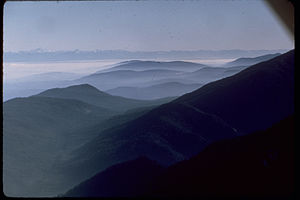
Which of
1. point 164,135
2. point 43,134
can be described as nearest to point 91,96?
point 43,134

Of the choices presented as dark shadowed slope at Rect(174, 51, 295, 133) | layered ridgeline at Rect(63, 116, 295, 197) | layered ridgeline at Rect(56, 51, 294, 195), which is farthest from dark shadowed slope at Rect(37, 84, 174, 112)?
layered ridgeline at Rect(63, 116, 295, 197)

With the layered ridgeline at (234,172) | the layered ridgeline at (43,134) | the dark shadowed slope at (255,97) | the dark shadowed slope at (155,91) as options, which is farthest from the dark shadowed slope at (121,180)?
the dark shadowed slope at (155,91)

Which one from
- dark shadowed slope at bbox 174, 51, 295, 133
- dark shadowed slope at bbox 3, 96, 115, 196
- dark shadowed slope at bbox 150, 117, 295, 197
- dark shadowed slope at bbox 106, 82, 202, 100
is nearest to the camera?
dark shadowed slope at bbox 150, 117, 295, 197

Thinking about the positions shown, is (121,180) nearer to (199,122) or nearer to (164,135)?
(164,135)

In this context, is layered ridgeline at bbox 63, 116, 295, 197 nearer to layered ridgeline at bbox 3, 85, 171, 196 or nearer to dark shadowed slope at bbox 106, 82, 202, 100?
layered ridgeline at bbox 3, 85, 171, 196

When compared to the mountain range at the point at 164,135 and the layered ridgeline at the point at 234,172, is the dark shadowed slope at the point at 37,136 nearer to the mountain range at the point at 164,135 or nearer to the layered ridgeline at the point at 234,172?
the mountain range at the point at 164,135

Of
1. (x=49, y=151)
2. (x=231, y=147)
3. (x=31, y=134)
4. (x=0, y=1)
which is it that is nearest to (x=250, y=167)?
(x=231, y=147)

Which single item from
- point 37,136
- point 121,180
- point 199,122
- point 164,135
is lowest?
point 37,136
